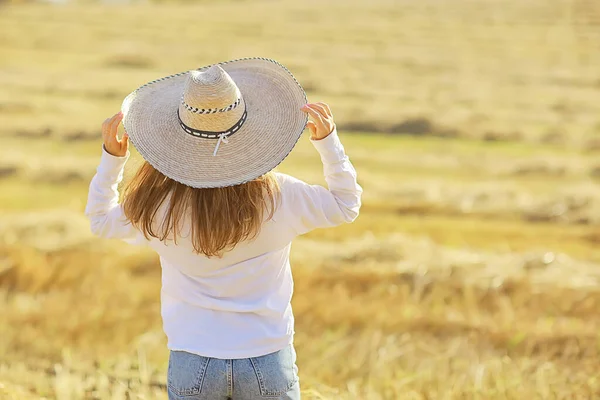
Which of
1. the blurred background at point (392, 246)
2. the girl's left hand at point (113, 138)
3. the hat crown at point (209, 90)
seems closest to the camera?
the hat crown at point (209, 90)

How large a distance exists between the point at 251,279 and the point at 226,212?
182mm

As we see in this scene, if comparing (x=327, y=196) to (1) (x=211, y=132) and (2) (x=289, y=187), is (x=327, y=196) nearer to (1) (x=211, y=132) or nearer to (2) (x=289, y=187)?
(2) (x=289, y=187)

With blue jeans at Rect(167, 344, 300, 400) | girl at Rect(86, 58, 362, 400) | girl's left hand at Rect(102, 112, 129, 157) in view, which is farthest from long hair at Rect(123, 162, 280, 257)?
blue jeans at Rect(167, 344, 300, 400)

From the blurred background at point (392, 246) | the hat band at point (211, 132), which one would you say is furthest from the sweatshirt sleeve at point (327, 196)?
the blurred background at point (392, 246)

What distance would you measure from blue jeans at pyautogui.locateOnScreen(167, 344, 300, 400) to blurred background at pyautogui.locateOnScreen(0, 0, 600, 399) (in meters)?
0.58

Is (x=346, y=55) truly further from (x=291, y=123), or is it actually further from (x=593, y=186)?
(x=291, y=123)

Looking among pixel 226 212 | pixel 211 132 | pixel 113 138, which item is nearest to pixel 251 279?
pixel 226 212

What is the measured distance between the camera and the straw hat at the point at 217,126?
1.92 metres

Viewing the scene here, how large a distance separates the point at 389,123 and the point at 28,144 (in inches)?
194

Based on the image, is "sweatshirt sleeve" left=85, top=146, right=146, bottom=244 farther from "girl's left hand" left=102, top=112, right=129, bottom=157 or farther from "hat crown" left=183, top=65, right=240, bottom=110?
"hat crown" left=183, top=65, right=240, bottom=110

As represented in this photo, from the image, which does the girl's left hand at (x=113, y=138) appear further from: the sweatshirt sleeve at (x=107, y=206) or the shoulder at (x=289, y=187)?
the shoulder at (x=289, y=187)

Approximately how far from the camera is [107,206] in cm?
211

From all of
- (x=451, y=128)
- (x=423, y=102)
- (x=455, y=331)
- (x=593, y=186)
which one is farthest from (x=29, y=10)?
(x=455, y=331)

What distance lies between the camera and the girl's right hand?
6.57 ft
